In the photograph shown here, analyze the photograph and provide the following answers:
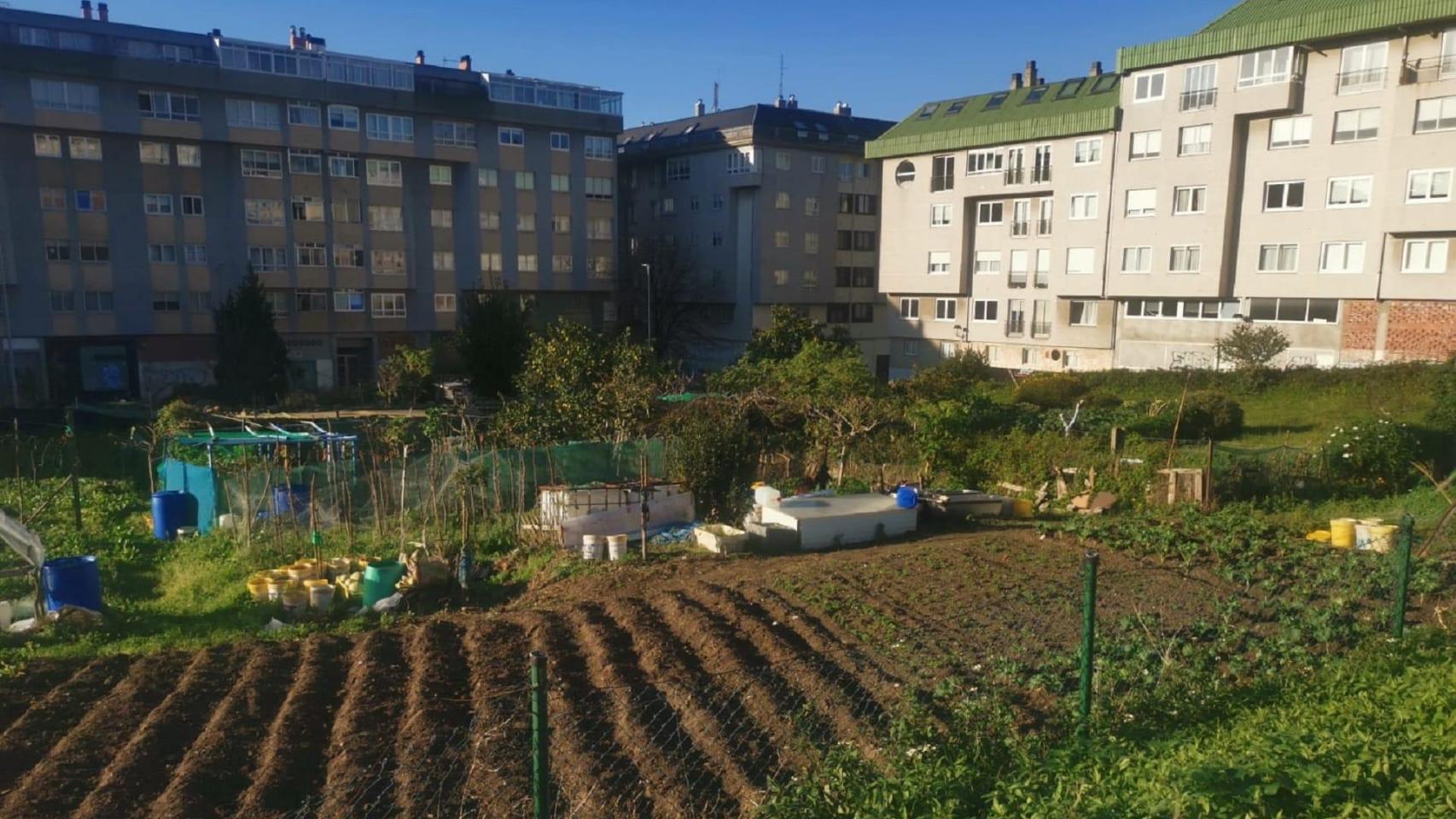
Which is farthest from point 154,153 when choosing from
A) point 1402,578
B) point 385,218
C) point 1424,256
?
point 1424,256

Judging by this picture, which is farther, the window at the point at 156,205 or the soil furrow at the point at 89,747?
the window at the point at 156,205

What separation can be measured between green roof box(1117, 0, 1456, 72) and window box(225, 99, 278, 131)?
32.8 metres

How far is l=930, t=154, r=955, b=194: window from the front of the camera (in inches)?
1704

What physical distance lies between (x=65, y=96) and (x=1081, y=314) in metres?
39.1

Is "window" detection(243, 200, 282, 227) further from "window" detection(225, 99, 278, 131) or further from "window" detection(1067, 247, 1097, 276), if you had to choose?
"window" detection(1067, 247, 1097, 276)

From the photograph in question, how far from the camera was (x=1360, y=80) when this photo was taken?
30.8 meters

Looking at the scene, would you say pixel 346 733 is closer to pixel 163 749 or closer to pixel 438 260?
pixel 163 749

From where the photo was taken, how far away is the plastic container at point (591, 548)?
45.9 feet

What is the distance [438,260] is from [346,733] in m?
39.8

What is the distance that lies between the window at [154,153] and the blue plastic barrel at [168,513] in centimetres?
2752

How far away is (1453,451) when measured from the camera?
19109 mm

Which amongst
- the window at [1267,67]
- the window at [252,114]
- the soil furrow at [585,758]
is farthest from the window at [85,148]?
the window at [1267,67]

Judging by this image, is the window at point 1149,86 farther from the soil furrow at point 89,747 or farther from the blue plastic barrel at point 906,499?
the soil furrow at point 89,747

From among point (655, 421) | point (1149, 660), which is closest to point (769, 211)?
point (655, 421)
